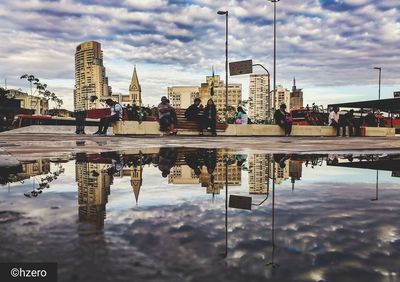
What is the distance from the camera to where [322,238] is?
A: 1.74 meters

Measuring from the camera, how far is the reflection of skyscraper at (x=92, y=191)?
2109 mm

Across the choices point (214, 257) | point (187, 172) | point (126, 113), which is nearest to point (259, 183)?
point (187, 172)

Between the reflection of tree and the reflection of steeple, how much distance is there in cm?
69

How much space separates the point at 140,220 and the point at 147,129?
1871 cm

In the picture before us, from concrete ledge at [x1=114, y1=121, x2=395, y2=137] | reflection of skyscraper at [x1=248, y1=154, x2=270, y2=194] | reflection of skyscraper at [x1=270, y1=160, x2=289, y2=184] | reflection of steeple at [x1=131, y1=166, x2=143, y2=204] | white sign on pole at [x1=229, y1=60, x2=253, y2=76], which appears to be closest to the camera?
reflection of steeple at [x1=131, y1=166, x2=143, y2=204]

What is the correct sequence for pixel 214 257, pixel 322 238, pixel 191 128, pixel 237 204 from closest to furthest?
pixel 214 257, pixel 322 238, pixel 237 204, pixel 191 128

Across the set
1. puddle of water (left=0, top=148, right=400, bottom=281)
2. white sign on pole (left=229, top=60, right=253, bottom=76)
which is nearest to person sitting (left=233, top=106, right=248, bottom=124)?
white sign on pole (left=229, top=60, right=253, bottom=76)

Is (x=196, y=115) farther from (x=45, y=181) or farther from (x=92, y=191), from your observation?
(x=92, y=191)

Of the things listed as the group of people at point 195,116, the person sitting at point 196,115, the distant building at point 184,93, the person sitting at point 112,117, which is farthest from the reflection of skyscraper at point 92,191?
the distant building at point 184,93

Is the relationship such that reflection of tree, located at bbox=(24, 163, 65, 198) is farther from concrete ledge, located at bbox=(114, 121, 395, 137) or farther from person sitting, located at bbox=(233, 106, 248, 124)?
person sitting, located at bbox=(233, 106, 248, 124)

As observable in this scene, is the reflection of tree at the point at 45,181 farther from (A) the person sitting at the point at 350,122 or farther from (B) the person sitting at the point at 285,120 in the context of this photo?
(A) the person sitting at the point at 350,122

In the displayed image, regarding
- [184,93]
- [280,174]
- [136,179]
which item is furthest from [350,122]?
[184,93]

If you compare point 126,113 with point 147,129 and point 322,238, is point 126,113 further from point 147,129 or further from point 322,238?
point 322,238

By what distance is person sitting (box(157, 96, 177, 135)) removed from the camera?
60.6 ft
